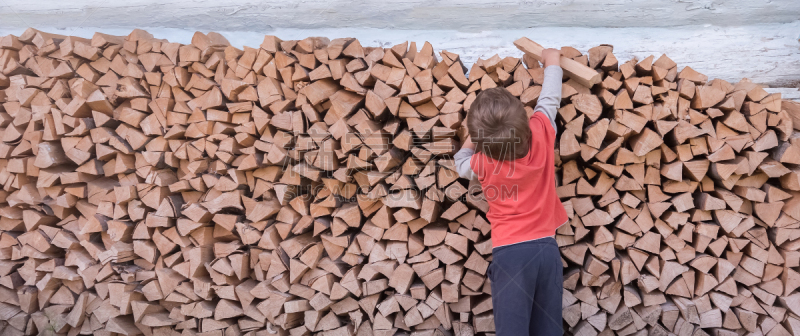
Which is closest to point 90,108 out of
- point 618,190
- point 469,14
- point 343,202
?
point 343,202

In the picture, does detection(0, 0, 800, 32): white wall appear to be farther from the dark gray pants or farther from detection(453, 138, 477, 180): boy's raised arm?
the dark gray pants

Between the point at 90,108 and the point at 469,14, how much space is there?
226cm

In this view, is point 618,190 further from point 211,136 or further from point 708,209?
point 211,136

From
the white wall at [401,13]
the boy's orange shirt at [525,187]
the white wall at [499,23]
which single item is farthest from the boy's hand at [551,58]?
the white wall at [401,13]

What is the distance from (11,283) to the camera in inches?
101

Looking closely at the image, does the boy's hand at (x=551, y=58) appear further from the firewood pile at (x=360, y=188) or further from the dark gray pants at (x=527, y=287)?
the dark gray pants at (x=527, y=287)

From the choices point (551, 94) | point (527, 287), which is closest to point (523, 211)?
point (527, 287)

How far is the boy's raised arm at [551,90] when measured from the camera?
1.83 meters

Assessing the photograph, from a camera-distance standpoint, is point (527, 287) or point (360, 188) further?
point (360, 188)

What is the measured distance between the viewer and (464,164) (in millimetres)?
1840

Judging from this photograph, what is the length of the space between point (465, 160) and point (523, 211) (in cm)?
33

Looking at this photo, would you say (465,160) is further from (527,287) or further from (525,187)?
(527,287)

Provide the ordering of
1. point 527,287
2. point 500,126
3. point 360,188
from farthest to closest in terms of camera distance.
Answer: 1. point 360,188
2. point 527,287
3. point 500,126

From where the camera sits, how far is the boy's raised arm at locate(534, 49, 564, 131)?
1.83 metres
